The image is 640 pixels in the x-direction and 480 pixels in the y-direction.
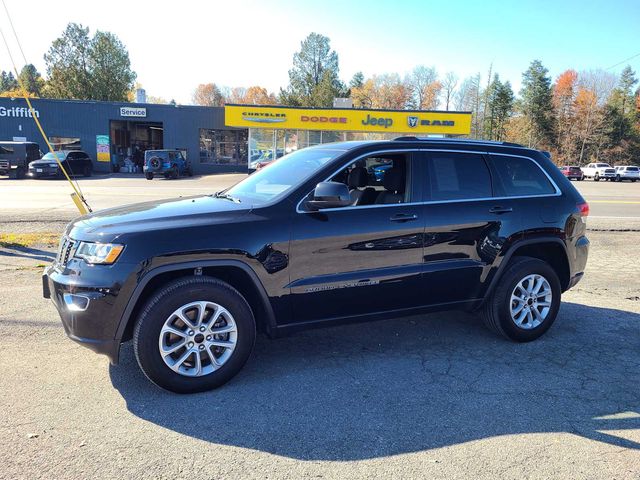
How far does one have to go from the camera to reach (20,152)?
1086 inches

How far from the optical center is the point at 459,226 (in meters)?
4.22

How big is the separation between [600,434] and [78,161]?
32.5m

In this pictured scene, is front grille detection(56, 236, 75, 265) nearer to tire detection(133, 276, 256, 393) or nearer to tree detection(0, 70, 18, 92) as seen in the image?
tire detection(133, 276, 256, 393)

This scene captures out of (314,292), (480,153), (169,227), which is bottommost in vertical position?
(314,292)

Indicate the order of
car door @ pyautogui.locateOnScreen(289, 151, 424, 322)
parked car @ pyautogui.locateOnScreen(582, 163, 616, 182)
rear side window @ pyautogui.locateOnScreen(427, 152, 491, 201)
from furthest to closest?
parked car @ pyautogui.locateOnScreen(582, 163, 616, 182) → rear side window @ pyautogui.locateOnScreen(427, 152, 491, 201) → car door @ pyautogui.locateOnScreen(289, 151, 424, 322)

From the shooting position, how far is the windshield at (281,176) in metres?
3.99

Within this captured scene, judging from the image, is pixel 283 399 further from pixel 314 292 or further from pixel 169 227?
pixel 169 227

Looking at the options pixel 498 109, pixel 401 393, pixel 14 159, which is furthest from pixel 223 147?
pixel 498 109

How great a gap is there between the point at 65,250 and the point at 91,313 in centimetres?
64

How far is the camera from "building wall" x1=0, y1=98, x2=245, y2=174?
36.3 metres

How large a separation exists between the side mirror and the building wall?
120 ft

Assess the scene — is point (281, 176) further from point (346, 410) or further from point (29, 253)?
point (29, 253)

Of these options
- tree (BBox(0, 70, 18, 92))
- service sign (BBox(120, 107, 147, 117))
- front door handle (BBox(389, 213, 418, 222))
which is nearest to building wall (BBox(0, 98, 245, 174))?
service sign (BBox(120, 107, 147, 117))

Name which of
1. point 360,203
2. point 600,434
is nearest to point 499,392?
point 600,434
